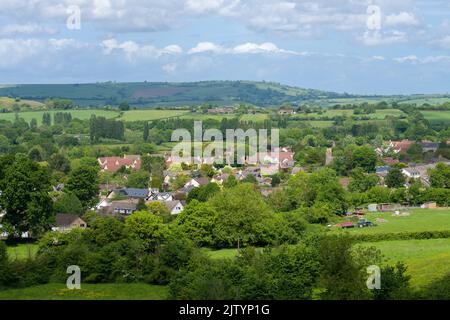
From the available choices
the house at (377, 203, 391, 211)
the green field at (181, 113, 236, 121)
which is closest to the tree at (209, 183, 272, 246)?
the house at (377, 203, 391, 211)

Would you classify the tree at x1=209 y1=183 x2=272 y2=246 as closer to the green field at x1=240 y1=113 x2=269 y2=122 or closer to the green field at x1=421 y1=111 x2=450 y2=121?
the green field at x1=240 y1=113 x2=269 y2=122

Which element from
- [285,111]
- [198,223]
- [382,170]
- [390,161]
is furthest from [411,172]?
[285,111]

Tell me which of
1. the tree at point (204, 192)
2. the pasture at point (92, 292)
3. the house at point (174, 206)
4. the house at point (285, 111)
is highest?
the house at point (285, 111)

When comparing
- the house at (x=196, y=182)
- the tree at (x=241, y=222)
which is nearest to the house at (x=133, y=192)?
the house at (x=196, y=182)

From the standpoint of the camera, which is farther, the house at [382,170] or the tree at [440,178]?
the house at [382,170]

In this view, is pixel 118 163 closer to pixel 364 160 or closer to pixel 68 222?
pixel 364 160

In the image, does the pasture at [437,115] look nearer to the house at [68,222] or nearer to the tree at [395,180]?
the tree at [395,180]
